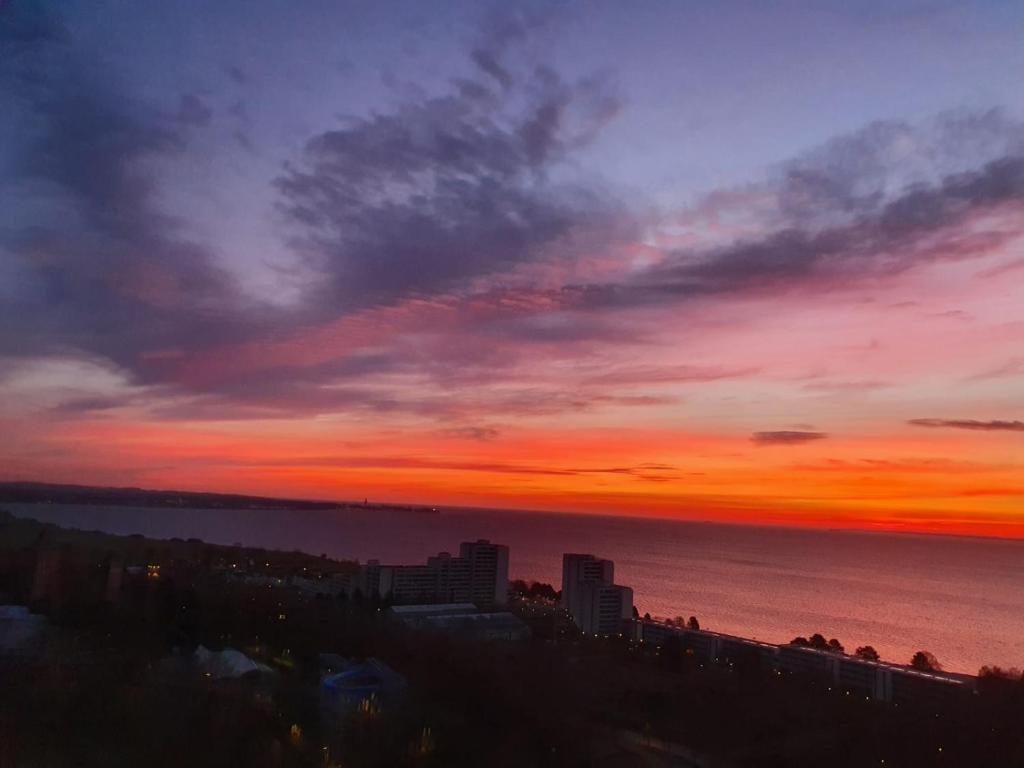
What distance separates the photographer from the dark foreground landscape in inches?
200

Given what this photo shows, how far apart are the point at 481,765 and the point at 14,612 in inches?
208

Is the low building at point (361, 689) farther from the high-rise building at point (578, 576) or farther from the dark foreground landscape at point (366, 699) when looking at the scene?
the high-rise building at point (578, 576)

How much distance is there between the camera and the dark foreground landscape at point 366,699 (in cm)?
507

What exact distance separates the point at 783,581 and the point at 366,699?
43.3m

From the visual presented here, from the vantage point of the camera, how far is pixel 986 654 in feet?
80.4

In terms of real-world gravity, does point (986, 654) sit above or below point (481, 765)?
below

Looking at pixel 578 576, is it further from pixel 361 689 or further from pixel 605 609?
pixel 361 689

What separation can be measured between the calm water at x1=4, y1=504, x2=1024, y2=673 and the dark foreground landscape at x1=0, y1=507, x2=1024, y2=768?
16.2 meters

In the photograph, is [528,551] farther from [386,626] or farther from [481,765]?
[481,765]

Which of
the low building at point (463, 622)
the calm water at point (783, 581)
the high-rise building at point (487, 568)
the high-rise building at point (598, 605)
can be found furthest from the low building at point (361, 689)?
the calm water at point (783, 581)

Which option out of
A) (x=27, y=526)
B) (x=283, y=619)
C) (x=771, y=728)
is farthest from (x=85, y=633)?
(x=27, y=526)

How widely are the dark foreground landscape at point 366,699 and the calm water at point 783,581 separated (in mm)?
16162

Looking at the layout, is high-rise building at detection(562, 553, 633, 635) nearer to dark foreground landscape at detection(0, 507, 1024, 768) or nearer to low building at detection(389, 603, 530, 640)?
low building at detection(389, 603, 530, 640)

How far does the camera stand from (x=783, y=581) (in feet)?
146
